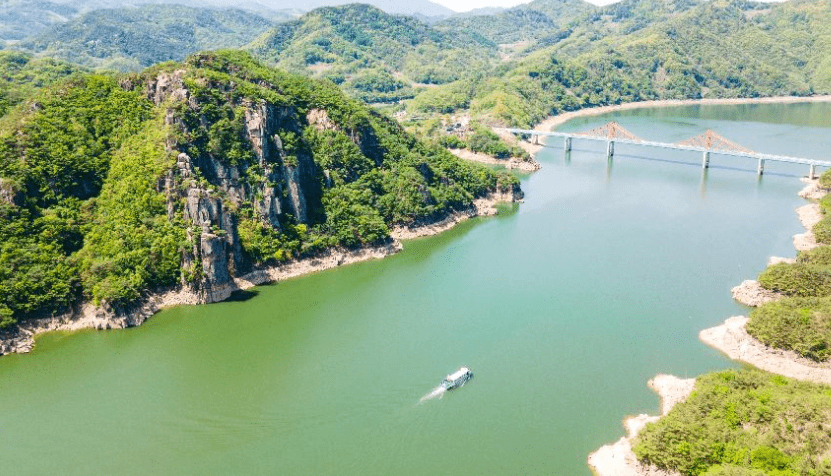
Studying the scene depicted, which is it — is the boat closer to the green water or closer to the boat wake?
the boat wake

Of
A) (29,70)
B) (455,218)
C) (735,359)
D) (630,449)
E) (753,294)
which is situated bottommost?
(630,449)

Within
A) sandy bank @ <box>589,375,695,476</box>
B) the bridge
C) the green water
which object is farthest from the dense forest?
the bridge

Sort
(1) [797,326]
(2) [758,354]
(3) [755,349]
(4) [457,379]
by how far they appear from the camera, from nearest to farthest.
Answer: (4) [457,379], (1) [797,326], (2) [758,354], (3) [755,349]

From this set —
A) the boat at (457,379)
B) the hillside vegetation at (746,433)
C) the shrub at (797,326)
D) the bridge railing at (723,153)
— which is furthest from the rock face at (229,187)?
the bridge railing at (723,153)

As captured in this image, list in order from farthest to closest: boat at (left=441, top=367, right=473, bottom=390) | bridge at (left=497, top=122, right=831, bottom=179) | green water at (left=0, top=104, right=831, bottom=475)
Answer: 1. bridge at (left=497, top=122, right=831, bottom=179)
2. boat at (left=441, top=367, right=473, bottom=390)
3. green water at (left=0, top=104, right=831, bottom=475)

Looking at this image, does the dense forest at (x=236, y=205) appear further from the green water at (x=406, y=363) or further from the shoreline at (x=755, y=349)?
the green water at (x=406, y=363)

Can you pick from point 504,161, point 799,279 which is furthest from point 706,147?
point 799,279

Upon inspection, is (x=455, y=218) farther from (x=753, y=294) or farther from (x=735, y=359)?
(x=735, y=359)
